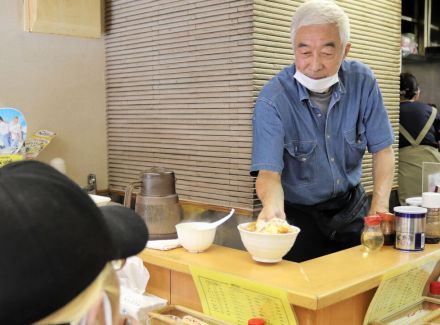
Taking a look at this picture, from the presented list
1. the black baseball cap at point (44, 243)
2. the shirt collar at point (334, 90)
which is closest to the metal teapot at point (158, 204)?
the shirt collar at point (334, 90)

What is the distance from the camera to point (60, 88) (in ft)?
10.4

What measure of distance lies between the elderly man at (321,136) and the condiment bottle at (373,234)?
32 cm

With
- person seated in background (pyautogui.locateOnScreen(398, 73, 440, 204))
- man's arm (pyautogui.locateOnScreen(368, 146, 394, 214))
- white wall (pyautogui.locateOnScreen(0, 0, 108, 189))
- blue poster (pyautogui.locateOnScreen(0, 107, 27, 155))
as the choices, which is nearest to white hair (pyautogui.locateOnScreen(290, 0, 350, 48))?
man's arm (pyautogui.locateOnScreen(368, 146, 394, 214))

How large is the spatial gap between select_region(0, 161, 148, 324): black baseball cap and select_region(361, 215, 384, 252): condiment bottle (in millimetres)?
1387

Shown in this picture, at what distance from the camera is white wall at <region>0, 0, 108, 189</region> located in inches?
115

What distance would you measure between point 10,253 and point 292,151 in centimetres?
169

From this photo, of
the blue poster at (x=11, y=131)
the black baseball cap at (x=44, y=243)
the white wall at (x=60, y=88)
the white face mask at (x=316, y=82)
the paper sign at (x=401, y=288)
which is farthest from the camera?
the white wall at (x=60, y=88)

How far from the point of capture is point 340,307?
1624 millimetres

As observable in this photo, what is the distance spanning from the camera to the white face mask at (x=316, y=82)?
88.1 inches

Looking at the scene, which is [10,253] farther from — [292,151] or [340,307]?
[292,151]

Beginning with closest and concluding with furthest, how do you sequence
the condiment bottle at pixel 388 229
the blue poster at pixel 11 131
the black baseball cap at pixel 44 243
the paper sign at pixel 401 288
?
the black baseball cap at pixel 44 243, the paper sign at pixel 401 288, the condiment bottle at pixel 388 229, the blue poster at pixel 11 131

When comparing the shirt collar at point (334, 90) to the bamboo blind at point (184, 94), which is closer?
the shirt collar at point (334, 90)

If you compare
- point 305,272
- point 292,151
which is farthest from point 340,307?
Answer: point 292,151

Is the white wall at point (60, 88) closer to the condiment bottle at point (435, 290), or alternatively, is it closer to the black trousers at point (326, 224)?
the black trousers at point (326, 224)
